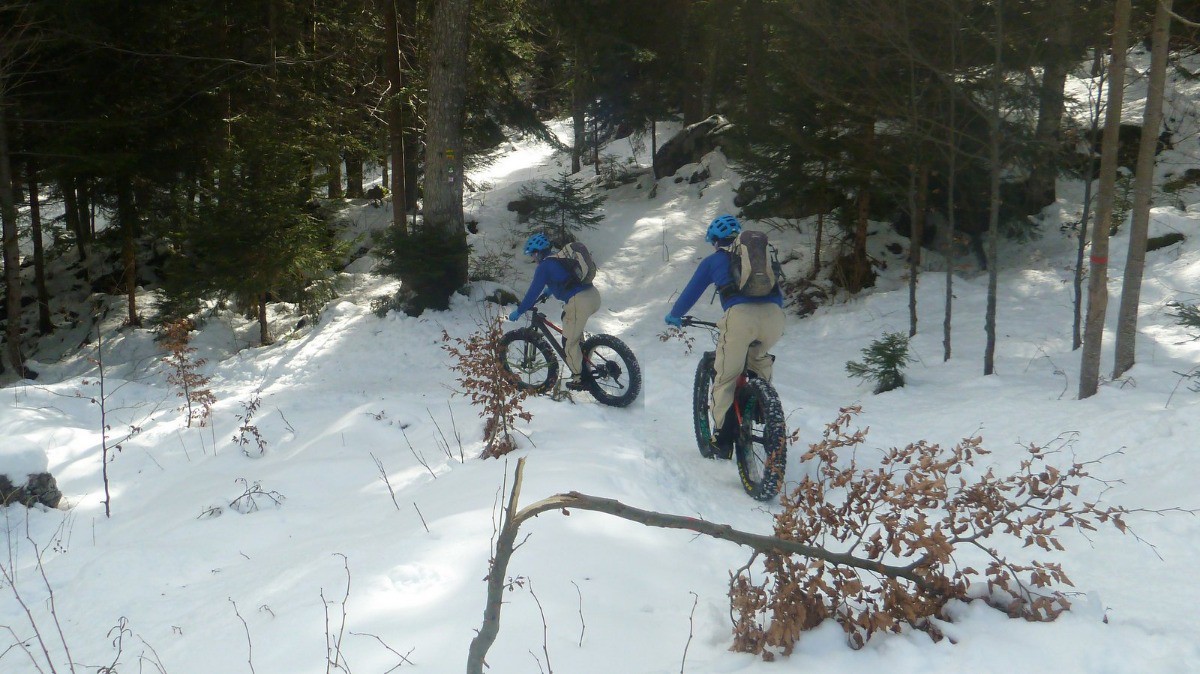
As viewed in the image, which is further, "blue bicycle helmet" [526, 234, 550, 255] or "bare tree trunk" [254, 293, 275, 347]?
"bare tree trunk" [254, 293, 275, 347]

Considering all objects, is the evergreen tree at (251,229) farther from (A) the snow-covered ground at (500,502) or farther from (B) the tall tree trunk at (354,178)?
(B) the tall tree trunk at (354,178)

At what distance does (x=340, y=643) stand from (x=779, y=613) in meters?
1.91

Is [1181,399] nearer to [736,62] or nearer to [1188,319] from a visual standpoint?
[1188,319]

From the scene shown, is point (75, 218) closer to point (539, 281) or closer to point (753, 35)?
point (539, 281)

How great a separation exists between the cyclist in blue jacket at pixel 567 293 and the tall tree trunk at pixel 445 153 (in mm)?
5071

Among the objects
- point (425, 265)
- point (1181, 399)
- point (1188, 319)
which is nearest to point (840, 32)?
point (1188, 319)

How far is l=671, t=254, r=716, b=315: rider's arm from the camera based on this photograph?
18.6 feet

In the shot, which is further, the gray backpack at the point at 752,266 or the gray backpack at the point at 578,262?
the gray backpack at the point at 578,262

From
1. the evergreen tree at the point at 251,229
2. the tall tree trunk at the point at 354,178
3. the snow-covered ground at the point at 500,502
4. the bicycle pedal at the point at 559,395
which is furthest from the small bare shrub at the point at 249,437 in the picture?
the tall tree trunk at the point at 354,178

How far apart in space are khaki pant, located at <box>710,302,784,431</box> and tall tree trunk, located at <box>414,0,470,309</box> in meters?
7.90

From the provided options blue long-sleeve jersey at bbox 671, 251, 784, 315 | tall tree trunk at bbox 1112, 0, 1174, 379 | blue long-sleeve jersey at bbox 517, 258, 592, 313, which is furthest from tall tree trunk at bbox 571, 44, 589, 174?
blue long-sleeve jersey at bbox 671, 251, 784, 315

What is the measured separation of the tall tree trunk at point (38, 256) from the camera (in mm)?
14406

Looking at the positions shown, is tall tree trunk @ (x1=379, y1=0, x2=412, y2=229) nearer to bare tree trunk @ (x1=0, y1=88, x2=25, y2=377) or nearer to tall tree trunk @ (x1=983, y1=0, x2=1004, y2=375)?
bare tree trunk @ (x1=0, y1=88, x2=25, y2=377)

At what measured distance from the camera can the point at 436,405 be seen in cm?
930
